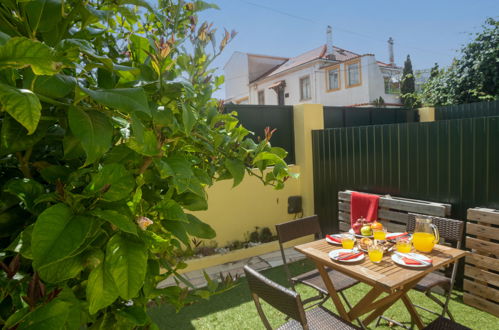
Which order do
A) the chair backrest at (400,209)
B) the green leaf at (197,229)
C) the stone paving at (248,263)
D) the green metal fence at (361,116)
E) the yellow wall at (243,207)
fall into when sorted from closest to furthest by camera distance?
1. the green leaf at (197,229)
2. the chair backrest at (400,209)
3. the stone paving at (248,263)
4. the yellow wall at (243,207)
5. the green metal fence at (361,116)

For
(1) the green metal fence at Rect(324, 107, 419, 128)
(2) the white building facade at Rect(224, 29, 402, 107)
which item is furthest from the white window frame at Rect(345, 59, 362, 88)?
(1) the green metal fence at Rect(324, 107, 419, 128)

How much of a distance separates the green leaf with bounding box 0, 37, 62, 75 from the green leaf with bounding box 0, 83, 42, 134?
0.03 meters

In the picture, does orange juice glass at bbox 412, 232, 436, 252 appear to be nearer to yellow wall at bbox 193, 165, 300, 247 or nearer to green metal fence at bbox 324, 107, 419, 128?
yellow wall at bbox 193, 165, 300, 247

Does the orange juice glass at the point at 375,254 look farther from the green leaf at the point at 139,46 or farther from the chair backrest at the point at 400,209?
the green leaf at the point at 139,46

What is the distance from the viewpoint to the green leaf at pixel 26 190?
1.61 feet

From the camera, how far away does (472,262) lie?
333 cm

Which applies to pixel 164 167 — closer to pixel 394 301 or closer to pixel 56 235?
pixel 56 235

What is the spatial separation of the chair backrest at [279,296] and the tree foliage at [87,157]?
1.28 metres

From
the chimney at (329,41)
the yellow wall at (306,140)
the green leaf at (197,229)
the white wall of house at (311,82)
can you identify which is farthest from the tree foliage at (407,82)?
the green leaf at (197,229)

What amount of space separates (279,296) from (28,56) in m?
1.90

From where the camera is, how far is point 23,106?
338 mm

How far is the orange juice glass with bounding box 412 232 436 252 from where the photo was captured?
2.61m

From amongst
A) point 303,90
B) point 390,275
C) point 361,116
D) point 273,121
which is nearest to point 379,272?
point 390,275

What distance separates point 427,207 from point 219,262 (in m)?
2.87
